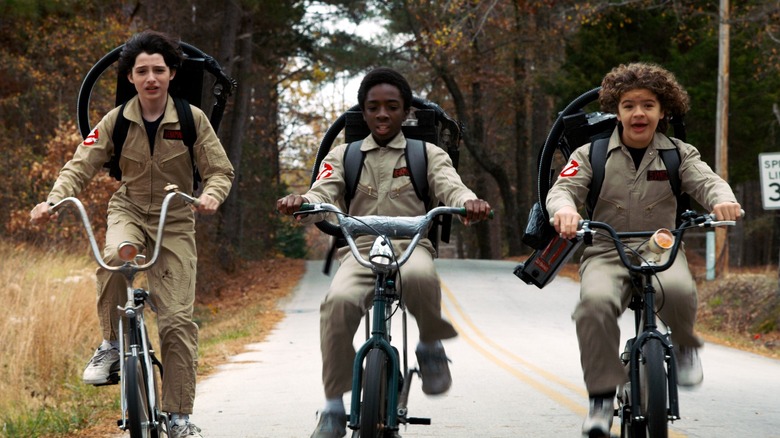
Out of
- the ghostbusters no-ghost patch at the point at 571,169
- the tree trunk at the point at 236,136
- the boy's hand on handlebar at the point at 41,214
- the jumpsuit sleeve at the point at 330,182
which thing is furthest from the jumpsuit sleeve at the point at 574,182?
the tree trunk at the point at 236,136

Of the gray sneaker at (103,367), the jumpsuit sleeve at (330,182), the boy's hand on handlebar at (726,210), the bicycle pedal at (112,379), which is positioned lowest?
the bicycle pedal at (112,379)

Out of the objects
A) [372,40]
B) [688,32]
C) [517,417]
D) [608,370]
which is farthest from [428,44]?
[608,370]

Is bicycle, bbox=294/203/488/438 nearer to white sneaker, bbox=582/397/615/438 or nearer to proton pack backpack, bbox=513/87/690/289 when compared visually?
white sneaker, bbox=582/397/615/438

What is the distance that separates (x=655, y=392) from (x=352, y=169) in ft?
7.06

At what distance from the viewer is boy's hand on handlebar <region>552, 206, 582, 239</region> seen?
546cm

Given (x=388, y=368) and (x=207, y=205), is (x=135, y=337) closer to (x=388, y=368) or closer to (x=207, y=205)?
(x=207, y=205)

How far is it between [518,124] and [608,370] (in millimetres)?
38426

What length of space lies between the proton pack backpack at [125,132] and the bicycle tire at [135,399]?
140 centimetres

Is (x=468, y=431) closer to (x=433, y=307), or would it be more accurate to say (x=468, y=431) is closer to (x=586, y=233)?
(x=433, y=307)

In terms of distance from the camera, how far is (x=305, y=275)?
103ft

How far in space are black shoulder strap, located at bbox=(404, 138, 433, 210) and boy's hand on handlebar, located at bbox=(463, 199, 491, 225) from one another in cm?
84

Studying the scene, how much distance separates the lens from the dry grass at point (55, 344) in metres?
8.26

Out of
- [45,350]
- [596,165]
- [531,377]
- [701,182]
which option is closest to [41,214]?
[596,165]

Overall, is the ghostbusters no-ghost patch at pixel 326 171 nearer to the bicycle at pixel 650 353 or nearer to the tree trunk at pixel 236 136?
the bicycle at pixel 650 353
